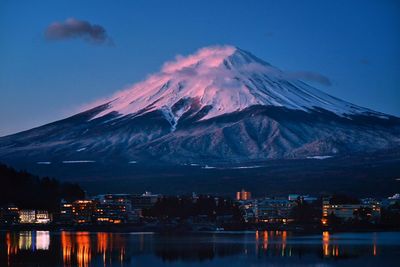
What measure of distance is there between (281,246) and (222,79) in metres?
99.9

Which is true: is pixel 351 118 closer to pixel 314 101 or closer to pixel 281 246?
pixel 314 101

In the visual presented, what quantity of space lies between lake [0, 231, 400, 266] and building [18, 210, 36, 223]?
23.1m

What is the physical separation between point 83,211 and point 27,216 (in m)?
5.60

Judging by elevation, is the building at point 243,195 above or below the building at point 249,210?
above

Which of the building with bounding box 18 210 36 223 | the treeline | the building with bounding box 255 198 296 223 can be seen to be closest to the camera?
the building with bounding box 18 210 36 223

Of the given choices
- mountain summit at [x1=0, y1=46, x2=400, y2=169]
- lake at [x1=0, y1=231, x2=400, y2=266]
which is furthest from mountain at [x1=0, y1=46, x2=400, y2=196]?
lake at [x1=0, y1=231, x2=400, y2=266]

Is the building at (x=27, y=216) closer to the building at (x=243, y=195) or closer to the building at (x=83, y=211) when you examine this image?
the building at (x=83, y=211)

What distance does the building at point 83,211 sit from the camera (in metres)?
73.9

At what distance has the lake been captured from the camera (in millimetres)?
34125

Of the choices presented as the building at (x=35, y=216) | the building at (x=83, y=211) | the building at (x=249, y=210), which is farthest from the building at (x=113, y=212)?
the building at (x=249, y=210)

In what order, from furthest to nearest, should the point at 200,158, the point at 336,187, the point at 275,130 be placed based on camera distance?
1. the point at 275,130
2. the point at 200,158
3. the point at 336,187

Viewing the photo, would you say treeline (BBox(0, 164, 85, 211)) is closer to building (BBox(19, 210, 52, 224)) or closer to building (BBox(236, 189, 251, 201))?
building (BBox(19, 210, 52, 224))

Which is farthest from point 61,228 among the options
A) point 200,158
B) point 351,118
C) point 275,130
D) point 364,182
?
point 351,118

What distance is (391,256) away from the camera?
36500mm
